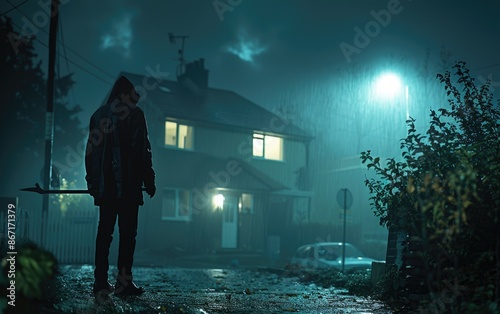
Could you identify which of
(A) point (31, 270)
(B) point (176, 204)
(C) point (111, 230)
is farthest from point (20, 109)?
(A) point (31, 270)

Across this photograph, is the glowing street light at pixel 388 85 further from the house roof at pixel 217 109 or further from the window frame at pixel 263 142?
the window frame at pixel 263 142

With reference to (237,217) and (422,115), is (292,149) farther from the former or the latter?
(422,115)

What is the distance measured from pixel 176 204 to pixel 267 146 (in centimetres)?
756

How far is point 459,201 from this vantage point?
4051 millimetres

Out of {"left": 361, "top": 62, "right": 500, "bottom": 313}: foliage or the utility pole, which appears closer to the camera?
{"left": 361, "top": 62, "right": 500, "bottom": 313}: foliage

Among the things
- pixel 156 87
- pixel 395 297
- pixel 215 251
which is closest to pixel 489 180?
pixel 395 297

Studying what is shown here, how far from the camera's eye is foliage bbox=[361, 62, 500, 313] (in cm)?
438

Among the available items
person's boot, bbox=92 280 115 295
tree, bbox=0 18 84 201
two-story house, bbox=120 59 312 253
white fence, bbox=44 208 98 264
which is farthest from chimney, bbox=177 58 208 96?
person's boot, bbox=92 280 115 295

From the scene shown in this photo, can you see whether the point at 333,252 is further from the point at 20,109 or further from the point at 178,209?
the point at 20,109

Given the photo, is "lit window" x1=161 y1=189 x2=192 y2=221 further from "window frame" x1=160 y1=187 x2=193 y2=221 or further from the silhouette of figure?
the silhouette of figure

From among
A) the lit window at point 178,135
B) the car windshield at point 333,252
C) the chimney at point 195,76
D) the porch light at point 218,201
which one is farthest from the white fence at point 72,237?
the chimney at point 195,76

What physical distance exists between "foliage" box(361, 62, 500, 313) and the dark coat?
2480 mm

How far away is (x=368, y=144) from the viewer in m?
51.3

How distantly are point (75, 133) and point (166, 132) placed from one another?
51.5 ft
